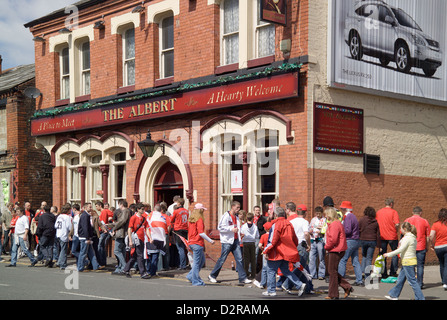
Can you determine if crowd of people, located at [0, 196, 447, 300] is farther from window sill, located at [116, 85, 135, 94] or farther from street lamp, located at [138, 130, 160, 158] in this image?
window sill, located at [116, 85, 135, 94]

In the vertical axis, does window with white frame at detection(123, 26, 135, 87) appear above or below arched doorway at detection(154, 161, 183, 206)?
above

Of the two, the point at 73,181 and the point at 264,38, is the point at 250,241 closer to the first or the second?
the point at 264,38

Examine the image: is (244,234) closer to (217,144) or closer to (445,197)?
(217,144)

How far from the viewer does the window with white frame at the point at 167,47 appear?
71.2ft

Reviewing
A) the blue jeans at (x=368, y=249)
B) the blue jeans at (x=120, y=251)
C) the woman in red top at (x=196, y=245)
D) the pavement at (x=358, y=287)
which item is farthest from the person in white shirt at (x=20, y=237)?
the blue jeans at (x=368, y=249)

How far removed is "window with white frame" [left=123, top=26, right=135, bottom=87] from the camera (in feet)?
75.9

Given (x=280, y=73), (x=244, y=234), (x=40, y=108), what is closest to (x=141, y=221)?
(x=244, y=234)

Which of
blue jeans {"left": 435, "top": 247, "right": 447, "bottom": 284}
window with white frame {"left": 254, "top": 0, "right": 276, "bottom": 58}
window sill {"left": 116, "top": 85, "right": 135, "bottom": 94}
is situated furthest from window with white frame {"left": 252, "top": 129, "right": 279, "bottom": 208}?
window sill {"left": 116, "top": 85, "right": 135, "bottom": 94}

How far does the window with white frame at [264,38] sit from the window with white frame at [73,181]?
972 centimetres

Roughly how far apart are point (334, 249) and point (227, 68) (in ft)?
26.1

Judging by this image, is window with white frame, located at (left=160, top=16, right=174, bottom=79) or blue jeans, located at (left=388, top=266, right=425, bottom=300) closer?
blue jeans, located at (left=388, top=266, right=425, bottom=300)

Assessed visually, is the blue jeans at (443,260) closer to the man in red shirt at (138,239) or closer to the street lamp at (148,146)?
the man in red shirt at (138,239)

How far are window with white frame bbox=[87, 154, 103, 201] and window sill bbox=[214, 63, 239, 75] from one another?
7051 mm

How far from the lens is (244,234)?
15.8 m
